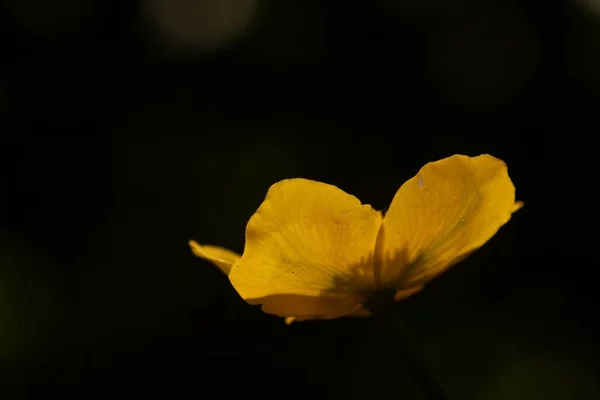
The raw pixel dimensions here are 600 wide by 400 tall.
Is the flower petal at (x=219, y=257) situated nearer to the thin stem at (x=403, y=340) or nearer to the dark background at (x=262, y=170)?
the thin stem at (x=403, y=340)

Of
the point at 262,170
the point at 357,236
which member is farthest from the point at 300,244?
the point at 262,170

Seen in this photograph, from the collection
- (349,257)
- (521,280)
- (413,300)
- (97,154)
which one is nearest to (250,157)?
(97,154)

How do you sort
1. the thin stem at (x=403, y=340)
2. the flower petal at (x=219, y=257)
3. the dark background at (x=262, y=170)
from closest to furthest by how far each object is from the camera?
the thin stem at (x=403, y=340) → the flower petal at (x=219, y=257) → the dark background at (x=262, y=170)

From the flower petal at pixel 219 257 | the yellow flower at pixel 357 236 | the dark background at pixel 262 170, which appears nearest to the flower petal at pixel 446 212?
the yellow flower at pixel 357 236

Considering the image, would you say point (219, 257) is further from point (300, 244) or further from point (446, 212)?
point (446, 212)

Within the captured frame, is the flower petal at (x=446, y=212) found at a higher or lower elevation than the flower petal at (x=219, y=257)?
higher

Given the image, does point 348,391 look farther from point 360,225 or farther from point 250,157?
point 360,225

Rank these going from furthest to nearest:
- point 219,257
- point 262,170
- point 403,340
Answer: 1. point 262,170
2. point 219,257
3. point 403,340
